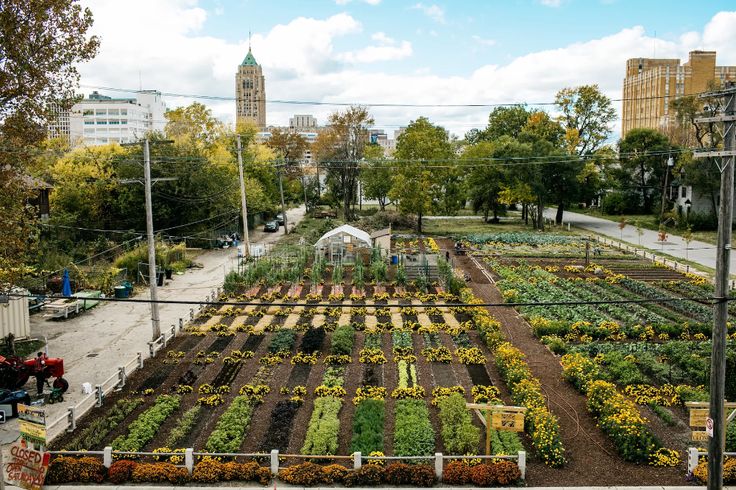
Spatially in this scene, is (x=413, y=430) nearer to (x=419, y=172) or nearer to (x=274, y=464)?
(x=274, y=464)

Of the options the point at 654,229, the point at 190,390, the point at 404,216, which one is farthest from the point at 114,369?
the point at 654,229

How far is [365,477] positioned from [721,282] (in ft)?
27.4

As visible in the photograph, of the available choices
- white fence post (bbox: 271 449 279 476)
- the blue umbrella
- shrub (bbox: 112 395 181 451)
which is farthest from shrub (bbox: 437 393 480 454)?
the blue umbrella

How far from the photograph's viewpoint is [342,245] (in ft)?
133

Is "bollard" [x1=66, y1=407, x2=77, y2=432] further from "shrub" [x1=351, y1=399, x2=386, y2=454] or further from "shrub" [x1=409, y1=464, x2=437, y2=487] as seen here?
"shrub" [x1=409, y1=464, x2=437, y2=487]

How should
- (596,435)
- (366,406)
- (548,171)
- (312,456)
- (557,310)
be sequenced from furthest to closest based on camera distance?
(548,171)
(557,310)
(366,406)
(596,435)
(312,456)

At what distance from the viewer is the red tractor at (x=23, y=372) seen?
19.0 m

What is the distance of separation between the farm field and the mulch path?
0.05 m

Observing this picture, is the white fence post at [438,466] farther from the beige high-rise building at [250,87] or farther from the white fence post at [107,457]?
the beige high-rise building at [250,87]

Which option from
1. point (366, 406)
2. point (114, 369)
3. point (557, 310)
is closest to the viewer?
point (366, 406)

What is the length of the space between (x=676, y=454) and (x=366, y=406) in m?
7.84

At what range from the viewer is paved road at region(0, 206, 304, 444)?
2072 cm

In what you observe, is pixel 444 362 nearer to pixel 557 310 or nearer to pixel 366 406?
pixel 366 406

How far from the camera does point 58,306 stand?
29.3 m
